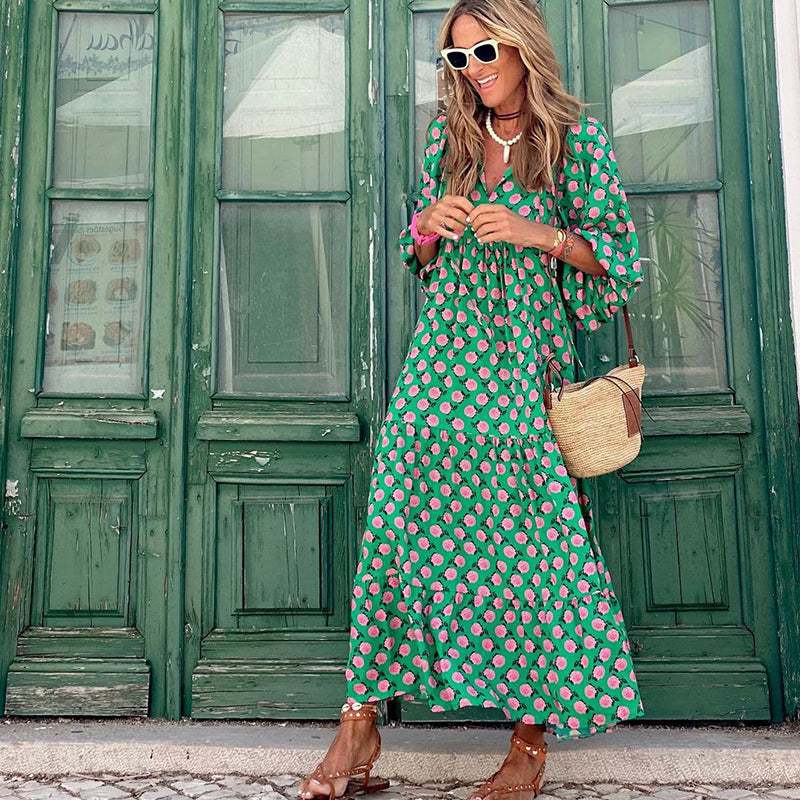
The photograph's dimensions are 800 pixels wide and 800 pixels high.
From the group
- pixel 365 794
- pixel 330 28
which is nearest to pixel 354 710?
pixel 365 794

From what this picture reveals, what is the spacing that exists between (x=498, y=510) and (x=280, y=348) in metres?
1.10

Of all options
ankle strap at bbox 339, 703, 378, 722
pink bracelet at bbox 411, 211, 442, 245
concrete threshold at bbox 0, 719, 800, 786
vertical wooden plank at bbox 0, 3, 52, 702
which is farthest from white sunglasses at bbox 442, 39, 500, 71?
concrete threshold at bbox 0, 719, 800, 786

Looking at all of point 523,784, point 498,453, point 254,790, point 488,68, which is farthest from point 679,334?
point 254,790

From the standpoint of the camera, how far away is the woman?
2363 mm

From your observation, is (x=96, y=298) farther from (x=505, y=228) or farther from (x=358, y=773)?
(x=358, y=773)

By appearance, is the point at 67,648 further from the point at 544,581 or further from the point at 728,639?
the point at 728,639

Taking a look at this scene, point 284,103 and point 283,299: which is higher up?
point 284,103

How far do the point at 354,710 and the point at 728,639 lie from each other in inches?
49.8

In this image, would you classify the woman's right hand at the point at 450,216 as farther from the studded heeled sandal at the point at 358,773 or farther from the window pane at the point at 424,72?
the studded heeled sandal at the point at 358,773

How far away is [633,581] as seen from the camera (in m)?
3.04

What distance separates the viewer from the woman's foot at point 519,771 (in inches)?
92.1

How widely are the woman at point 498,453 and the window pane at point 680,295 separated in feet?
2.02

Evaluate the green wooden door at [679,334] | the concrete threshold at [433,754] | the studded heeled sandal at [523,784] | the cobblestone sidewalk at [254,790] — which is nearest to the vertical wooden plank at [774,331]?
the green wooden door at [679,334]

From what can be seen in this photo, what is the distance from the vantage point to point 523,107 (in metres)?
2.62
